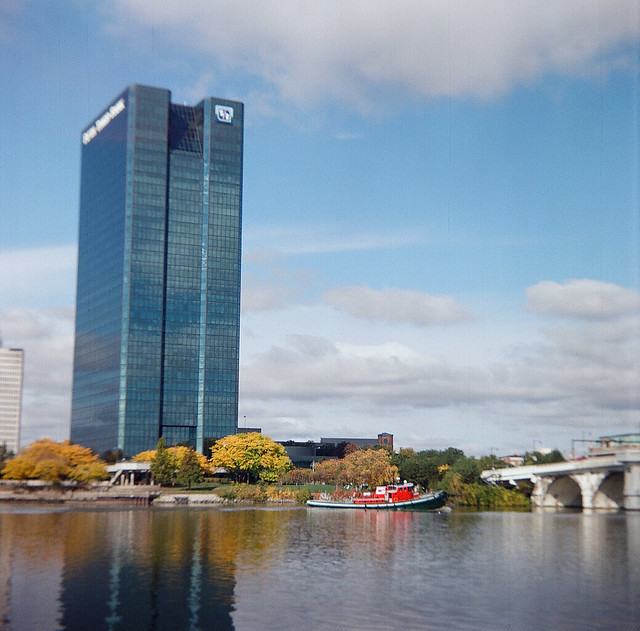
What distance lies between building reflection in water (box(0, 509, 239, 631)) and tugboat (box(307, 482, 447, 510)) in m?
51.1

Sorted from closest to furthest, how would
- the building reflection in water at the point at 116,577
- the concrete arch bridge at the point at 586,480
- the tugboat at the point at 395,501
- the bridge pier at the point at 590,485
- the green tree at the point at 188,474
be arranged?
the building reflection in water at the point at 116,577, the concrete arch bridge at the point at 586,480, the tugboat at the point at 395,501, the bridge pier at the point at 590,485, the green tree at the point at 188,474

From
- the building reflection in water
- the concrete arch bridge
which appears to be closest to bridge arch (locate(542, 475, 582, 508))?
the concrete arch bridge

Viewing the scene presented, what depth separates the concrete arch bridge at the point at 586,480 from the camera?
438 feet

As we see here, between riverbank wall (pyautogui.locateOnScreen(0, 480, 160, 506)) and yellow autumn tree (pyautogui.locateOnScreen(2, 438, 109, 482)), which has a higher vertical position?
yellow autumn tree (pyautogui.locateOnScreen(2, 438, 109, 482))

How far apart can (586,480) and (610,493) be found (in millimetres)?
5865

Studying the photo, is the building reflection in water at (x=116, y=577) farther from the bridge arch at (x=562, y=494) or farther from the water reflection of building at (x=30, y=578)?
the bridge arch at (x=562, y=494)

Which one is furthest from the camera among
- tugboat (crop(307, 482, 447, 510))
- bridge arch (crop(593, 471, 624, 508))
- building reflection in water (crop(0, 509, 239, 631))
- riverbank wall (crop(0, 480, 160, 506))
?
riverbank wall (crop(0, 480, 160, 506))

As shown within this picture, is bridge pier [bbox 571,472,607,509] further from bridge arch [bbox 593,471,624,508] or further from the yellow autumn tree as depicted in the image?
the yellow autumn tree

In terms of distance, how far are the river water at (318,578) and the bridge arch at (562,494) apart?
59780 millimetres

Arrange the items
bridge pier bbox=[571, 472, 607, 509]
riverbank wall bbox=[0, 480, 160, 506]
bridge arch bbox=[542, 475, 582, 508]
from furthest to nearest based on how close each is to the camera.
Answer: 1. riverbank wall bbox=[0, 480, 160, 506]
2. bridge arch bbox=[542, 475, 582, 508]
3. bridge pier bbox=[571, 472, 607, 509]

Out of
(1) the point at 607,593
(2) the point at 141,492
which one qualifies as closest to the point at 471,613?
(1) the point at 607,593

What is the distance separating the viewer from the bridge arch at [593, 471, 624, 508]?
482ft

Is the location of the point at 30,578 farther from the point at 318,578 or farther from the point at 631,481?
the point at 631,481

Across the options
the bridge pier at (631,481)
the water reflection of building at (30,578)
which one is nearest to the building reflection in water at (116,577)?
the water reflection of building at (30,578)
